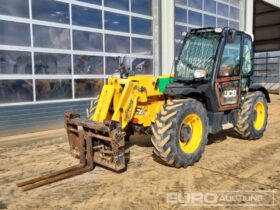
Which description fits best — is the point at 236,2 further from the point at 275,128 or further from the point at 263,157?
the point at 263,157

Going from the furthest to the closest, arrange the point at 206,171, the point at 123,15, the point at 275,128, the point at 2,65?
the point at 123,15, the point at 275,128, the point at 2,65, the point at 206,171

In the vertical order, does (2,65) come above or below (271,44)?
below

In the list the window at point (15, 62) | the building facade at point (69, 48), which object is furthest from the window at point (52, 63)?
the window at point (15, 62)

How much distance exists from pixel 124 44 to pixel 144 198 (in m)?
7.75

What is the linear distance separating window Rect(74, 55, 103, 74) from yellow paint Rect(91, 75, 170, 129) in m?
4.37

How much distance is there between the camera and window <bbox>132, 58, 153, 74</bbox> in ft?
36.8

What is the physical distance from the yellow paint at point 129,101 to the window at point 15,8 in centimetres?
436

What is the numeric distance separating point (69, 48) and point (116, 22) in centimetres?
218

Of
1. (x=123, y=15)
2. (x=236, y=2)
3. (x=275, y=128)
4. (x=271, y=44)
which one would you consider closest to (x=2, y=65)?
(x=123, y=15)

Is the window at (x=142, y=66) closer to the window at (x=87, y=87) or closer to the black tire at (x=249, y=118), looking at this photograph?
the window at (x=87, y=87)

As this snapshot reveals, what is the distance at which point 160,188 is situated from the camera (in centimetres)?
416

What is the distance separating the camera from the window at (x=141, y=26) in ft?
36.2

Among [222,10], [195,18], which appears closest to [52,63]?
[195,18]

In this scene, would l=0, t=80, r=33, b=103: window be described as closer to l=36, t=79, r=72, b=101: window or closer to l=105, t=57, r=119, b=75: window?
l=36, t=79, r=72, b=101: window
